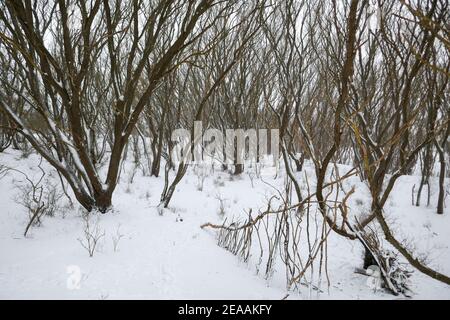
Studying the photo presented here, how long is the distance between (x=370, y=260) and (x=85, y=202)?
3.40 m

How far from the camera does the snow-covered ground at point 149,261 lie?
195 cm

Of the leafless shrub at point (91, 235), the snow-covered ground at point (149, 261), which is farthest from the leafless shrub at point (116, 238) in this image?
the leafless shrub at point (91, 235)

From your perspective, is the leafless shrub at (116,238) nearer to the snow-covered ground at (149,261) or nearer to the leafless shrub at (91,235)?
the snow-covered ground at (149,261)

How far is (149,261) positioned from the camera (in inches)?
94.8

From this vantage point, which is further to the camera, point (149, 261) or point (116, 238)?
point (116, 238)

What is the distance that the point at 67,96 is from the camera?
10.6 ft

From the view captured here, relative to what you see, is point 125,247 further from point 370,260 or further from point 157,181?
point 157,181

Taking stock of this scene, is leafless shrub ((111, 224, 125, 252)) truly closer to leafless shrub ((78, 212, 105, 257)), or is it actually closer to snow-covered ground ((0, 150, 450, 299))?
snow-covered ground ((0, 150, 450, 299))

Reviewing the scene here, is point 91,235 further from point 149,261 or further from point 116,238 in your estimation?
point 149,261

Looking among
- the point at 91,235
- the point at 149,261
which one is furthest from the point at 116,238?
the point at 149,261

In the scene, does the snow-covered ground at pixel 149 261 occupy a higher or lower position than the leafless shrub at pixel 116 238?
lower

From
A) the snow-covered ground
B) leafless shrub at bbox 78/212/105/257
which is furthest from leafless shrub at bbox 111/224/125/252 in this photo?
leafless shrub at bbox 78/212/105/257
